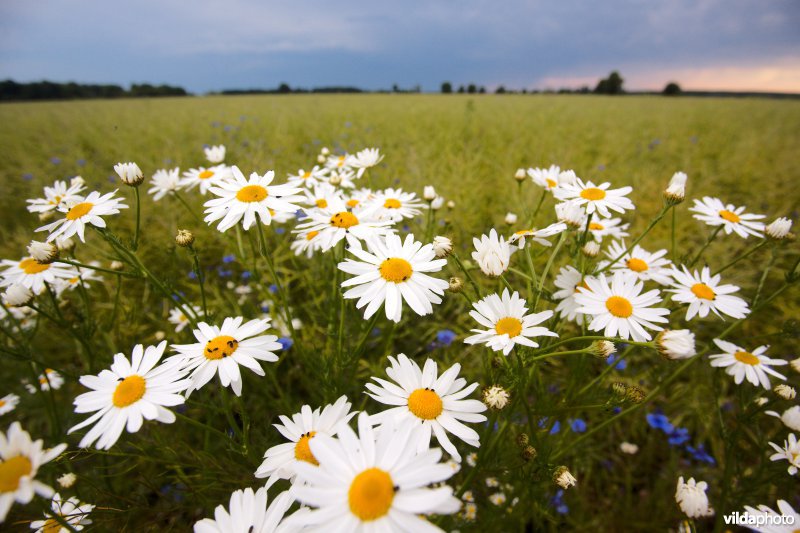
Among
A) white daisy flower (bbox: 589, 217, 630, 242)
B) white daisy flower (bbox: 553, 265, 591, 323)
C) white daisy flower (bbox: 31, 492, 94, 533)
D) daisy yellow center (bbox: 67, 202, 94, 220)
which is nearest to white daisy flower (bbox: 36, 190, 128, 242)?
daisy yellow center (bbox: 67, 202, 94, 220)

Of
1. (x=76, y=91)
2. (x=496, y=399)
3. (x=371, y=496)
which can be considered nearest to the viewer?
(x=371, y=496)

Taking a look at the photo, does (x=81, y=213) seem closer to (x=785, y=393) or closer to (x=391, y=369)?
(x=391, y=369)

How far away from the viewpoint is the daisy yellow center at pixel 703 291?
121 centimetres

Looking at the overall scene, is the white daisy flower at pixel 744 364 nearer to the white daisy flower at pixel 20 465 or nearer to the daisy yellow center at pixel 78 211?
the white daisy flower at pixel 20 465

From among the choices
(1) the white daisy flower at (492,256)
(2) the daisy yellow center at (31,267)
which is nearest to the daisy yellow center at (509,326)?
(1) the white daisy flower at (492,256)

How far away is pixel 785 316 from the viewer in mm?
2471

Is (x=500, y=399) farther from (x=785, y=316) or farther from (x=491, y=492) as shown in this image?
(x=785, y=316)

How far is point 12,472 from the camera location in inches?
25.5

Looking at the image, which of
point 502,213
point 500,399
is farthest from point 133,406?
point 502,213

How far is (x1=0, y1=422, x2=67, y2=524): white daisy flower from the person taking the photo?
608 mm

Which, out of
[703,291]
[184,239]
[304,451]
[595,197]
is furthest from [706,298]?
[184,239]

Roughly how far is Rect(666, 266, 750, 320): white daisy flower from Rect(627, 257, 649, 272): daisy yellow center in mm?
118

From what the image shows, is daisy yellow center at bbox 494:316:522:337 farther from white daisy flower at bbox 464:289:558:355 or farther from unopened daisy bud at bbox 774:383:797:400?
unopened daisy bud at bbox 774:383:797:400

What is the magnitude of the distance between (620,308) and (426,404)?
0.65 m
